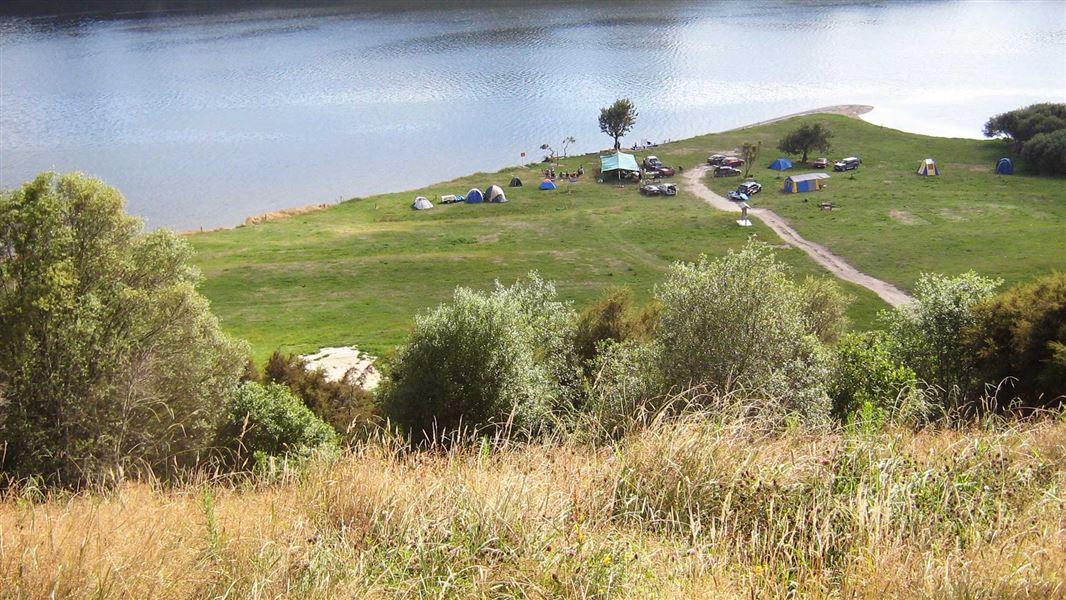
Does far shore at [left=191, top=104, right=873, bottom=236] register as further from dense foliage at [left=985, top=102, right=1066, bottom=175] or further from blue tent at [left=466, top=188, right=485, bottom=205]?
dense foliage at [left=985, top=102, right=1066, bottom=175]

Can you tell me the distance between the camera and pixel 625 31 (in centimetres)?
14862

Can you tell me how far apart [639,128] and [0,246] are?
82.3 meters

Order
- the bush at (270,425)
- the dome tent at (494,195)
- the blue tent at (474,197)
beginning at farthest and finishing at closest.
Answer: the dome tent at (494,195)
the blue tent at (474,197)
the bush at (270,425)

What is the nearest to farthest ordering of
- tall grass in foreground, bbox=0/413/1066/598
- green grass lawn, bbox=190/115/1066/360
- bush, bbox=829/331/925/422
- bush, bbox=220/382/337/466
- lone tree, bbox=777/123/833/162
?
tall grass in foreground, bbox=0/413/1066/598 < bush, bbox=220/382/337/466 < bush, bbox=829/331/925/422 < green grass lawn, bbox=190/115/1066/360 < lone tree, bbox=777/123/833/162

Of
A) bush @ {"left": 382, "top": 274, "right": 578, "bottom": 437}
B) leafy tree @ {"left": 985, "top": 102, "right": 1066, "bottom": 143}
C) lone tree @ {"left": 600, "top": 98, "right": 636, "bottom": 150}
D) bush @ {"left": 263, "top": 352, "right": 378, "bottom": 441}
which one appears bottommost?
bush @ {"left": 263, "top": 352, "right": 378, "bottom": 441}

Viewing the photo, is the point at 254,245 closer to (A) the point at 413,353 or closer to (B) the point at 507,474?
(A) the point at 413,353

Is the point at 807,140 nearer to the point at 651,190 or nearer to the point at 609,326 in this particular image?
the point at 651,190

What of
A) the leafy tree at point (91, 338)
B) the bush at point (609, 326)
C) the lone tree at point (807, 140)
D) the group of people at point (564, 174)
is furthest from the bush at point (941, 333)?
the lone tree at point (807, 140)

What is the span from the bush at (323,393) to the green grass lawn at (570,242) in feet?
25.8

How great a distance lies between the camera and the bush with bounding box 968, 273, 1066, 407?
2014cm

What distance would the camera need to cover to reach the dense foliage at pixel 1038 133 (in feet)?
242

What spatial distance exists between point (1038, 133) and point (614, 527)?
87.4m

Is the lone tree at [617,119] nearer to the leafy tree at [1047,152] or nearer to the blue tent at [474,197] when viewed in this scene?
the blue tent at [474,197]

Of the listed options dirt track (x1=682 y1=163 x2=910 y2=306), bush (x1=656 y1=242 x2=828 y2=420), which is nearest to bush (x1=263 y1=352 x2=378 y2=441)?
bush (x1=656 y1=242 x2=828 y2=420)
